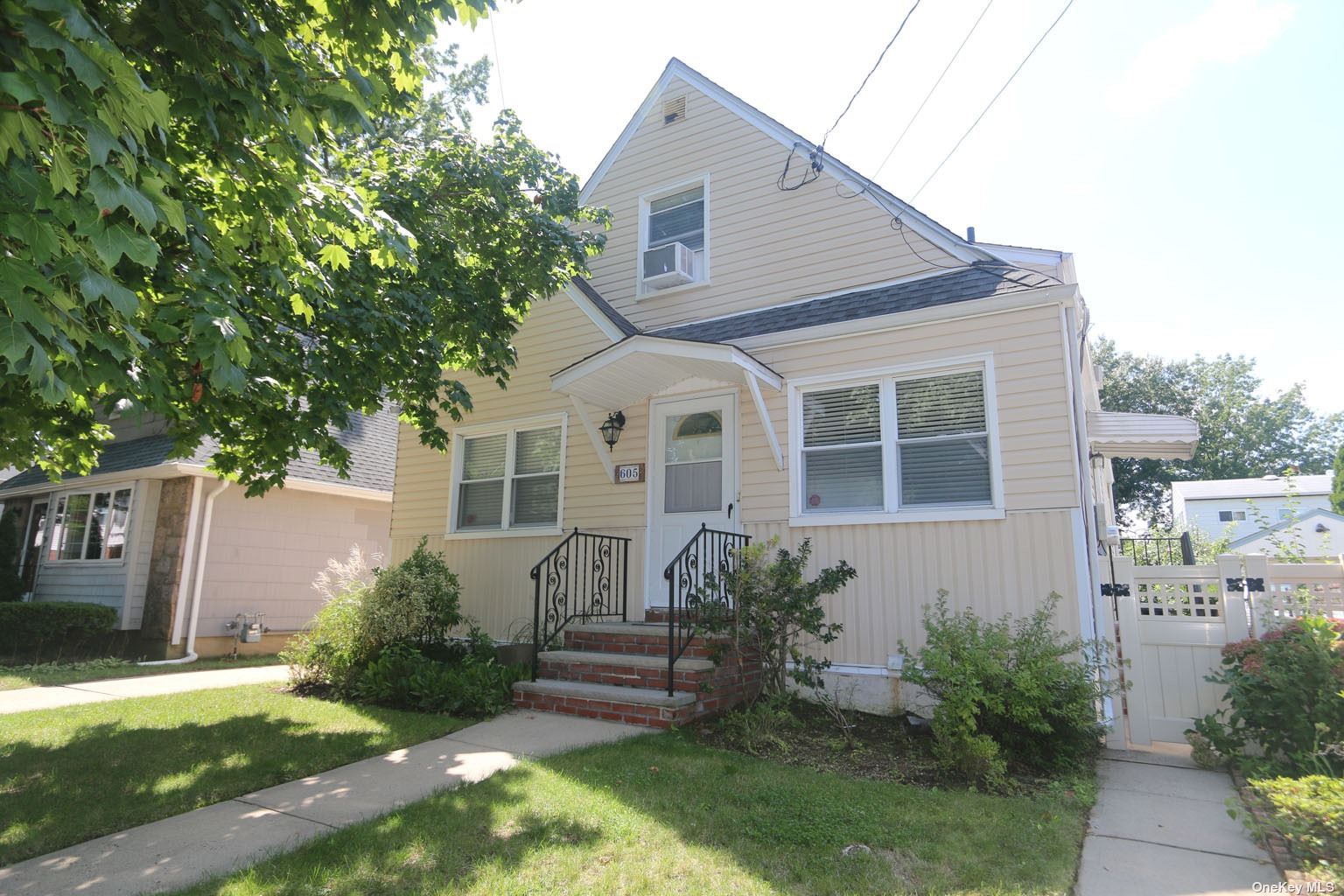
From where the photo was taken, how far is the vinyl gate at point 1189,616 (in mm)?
5227

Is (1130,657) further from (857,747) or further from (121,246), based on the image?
(121,246)

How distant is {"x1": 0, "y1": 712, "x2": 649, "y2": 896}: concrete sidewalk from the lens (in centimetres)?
330

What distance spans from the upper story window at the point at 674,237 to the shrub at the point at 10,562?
13.0 meters

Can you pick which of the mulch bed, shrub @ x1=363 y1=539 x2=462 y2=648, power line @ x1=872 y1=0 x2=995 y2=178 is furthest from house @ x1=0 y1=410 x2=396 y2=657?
power line @ x1=872 y1=0 x2=995 y2=178

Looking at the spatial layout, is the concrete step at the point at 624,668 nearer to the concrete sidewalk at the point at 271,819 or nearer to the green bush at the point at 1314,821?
the concrete sidewalk at the point at 271,819

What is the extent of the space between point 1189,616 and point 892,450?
104 inches

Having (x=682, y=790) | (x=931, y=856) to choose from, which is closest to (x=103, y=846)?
(x=682, y=790)

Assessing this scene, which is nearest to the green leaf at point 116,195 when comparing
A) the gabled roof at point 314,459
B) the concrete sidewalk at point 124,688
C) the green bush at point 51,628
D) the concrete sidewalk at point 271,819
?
the concrete sidewalk at point 271,819

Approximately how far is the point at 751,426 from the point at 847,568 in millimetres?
2192

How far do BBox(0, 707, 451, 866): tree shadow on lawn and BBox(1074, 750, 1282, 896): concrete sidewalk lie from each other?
15.4 ft

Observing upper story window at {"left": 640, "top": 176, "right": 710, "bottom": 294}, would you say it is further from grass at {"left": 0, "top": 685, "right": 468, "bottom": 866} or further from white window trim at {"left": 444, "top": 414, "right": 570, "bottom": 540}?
grass at {"left": 0, "top": 685, "right": 468, "bottom": 866}

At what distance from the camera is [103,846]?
368 cm

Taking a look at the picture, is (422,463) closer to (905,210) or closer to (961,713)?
(905,210)

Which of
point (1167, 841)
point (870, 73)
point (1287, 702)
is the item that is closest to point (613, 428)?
point (870, 73)
